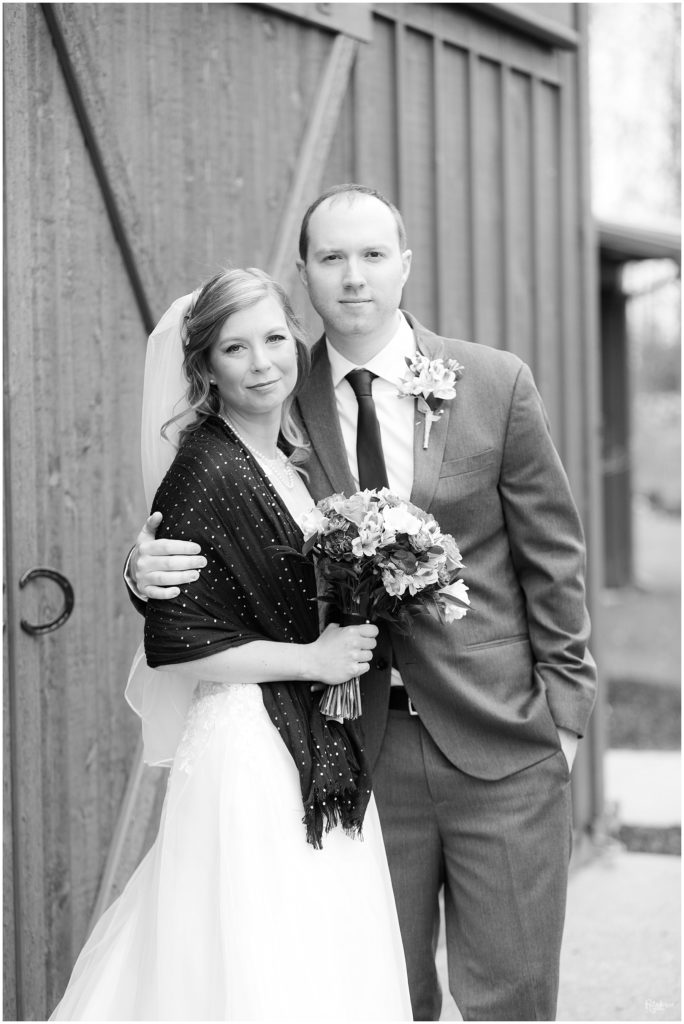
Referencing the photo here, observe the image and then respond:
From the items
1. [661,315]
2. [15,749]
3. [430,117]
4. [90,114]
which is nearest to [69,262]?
[90,114]

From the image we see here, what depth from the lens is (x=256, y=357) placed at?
8.20 feet

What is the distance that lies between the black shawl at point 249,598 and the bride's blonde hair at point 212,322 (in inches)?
4.0

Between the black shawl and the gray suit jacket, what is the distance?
264mm

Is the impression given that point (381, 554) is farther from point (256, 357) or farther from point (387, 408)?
point (387, 408)

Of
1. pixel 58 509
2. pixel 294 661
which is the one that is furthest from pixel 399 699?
pixel 58 509

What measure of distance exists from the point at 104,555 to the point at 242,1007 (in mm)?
1597

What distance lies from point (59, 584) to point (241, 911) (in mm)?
1239

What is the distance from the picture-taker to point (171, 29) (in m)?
3.63

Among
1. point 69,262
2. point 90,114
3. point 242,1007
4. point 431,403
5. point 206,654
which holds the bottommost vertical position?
point 242,1007

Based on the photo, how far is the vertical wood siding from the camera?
3.15 metres

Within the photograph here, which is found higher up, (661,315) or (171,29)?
(661,315)

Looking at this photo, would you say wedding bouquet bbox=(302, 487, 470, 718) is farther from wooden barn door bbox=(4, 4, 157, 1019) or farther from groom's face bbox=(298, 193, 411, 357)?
wooden barn door bbox=(4, 4, 157, 1019)

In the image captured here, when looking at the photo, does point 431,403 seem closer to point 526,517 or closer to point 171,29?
point 526,517

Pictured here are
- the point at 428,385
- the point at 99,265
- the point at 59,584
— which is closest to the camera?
the point at 428,385
